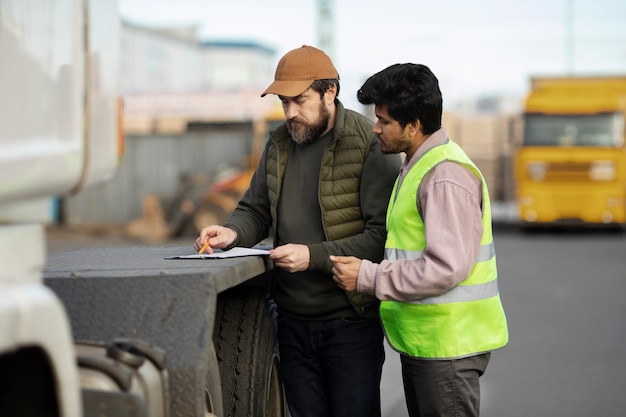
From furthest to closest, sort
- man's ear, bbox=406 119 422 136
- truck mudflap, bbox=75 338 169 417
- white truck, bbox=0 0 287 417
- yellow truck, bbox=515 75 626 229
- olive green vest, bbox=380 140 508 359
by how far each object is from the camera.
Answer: yellow truck, bbox=515 75 626 229 → man's ear, bbox=406 119 422 136 → olive green vest, bbox=380 140 508 359 → truck mudflap, bbox=75 338 169 417 → white truck, bbox=0 0 287 417

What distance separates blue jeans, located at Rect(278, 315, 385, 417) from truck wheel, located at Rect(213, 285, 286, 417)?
11 centimetres

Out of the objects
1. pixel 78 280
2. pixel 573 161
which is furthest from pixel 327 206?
pixel 573 161

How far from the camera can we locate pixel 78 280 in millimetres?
3006

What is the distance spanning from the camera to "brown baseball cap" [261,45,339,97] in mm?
4029

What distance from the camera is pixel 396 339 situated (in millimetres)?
3756

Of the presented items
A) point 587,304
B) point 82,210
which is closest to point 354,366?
point 587,304

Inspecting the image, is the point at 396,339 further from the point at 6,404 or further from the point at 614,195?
the point at 614,195

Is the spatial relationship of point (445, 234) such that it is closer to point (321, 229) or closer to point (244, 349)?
point (321, 229)

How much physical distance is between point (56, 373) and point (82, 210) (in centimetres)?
2752

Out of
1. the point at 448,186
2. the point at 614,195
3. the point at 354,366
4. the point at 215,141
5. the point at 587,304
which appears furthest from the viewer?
the point at 215,141

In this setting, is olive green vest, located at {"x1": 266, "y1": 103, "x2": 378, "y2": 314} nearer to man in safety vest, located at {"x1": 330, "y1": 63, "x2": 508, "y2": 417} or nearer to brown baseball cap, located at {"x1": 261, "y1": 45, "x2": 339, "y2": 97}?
brown baseball cap, located at {"x1": 261, "y1": 45, "x2": 339, "y2": 97}

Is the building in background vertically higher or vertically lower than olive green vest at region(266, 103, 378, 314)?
higher

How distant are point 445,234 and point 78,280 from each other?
1.22 meters

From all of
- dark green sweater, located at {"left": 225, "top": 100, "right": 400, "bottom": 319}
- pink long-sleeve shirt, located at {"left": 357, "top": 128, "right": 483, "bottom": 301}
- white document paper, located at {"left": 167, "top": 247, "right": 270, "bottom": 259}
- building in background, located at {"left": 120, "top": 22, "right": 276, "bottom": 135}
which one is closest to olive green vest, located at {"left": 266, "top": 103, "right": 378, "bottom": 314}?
dark green sweater, located at {"left": 225, "top": 100, "right": 400, "bottom": 319}
